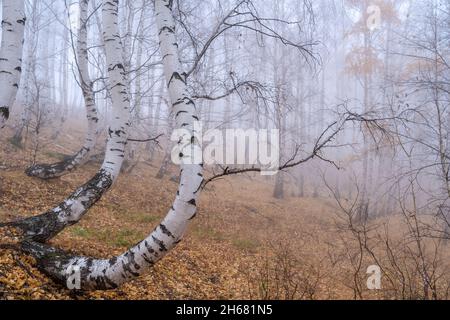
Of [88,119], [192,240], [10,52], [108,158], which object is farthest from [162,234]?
[88,119]

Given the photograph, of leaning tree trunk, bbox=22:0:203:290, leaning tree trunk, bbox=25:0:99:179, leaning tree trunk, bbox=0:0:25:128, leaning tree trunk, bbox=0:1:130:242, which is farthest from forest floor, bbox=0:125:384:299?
leaning tree trunk, bbox=0:0:25:128

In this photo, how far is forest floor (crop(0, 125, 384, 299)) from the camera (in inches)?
168

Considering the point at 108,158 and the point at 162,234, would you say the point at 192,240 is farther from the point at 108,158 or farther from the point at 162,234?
the point at 162,234

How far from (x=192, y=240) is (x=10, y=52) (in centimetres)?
518

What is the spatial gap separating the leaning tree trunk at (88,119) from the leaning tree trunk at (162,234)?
3942 millimetres

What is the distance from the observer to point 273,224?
11.2 m

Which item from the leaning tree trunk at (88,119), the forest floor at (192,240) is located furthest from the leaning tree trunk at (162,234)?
the leaning tree trunk at (88,119)

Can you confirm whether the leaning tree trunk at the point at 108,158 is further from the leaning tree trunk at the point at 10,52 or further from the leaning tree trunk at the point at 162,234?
the leaning tree trunk at the point at 10,52

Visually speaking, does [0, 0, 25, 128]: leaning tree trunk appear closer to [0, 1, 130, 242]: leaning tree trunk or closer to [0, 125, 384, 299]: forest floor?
[0, 1, 130, 242]: leaning tree trunk

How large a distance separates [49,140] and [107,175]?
11.1 meters

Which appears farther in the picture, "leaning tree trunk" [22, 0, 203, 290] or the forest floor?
the forest floor

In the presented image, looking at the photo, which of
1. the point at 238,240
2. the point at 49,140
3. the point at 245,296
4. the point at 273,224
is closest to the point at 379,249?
the point at 273,224

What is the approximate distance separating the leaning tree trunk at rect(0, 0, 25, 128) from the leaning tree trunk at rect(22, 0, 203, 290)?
1.90m

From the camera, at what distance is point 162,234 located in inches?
133
